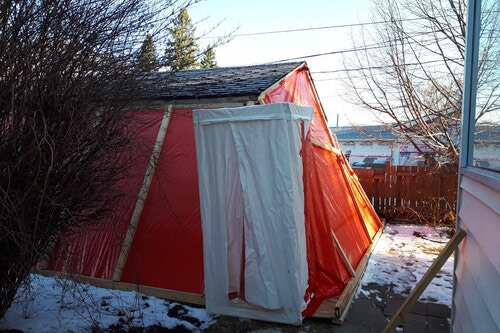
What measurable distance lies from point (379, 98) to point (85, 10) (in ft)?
26.0

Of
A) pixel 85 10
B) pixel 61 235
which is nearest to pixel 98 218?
pixel 61 235

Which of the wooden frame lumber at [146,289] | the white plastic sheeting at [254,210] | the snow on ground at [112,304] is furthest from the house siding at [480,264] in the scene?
the wooden frame lumber at [146,289]

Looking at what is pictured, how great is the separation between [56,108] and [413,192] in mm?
9329

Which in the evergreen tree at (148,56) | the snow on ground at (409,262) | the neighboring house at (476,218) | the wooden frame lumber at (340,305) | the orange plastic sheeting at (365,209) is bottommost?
the snow on ground at (409,262)

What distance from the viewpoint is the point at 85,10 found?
284 centimetres

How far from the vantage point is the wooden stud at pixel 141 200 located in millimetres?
4668

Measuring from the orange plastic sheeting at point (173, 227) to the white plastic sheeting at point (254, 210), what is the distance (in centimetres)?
60

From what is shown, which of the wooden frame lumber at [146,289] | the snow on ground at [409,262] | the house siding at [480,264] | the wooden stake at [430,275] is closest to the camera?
the house siding at [480,264]

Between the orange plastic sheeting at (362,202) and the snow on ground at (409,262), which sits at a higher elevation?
the orange plastic sheeting at (362,202)

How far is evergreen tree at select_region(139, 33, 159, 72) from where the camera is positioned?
→ 10.9 ft

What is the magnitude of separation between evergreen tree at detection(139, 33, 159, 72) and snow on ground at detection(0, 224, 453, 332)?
A: 202 centimetres

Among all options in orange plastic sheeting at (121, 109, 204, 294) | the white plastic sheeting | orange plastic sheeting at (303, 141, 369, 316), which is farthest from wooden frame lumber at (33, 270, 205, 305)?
orange plastic sheeting at (303, 141, 369, 316)

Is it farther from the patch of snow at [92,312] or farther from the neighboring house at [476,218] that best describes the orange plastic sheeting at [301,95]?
the patch of snow at [92,312]

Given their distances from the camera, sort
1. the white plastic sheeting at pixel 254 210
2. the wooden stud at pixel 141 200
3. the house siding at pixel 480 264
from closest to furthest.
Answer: the house siding at pixel 480 264
the white plastic sheeting at pixel 254 210
the wooden stud at pixel 141 200
